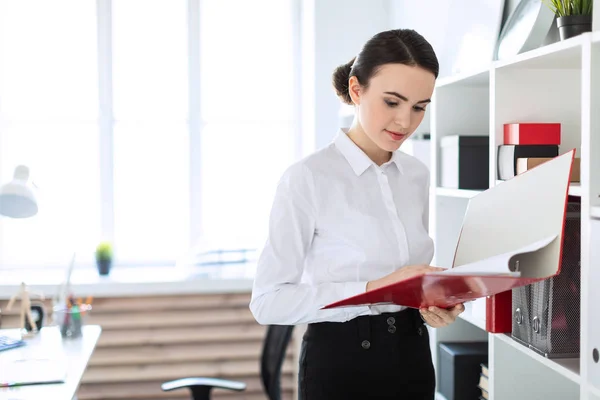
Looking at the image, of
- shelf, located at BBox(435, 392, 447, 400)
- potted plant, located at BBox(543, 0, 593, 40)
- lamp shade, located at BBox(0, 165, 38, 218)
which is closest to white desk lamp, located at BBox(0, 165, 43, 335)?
lamp shade, located at BBox(0, 165, 38, 218)

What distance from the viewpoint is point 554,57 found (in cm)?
161

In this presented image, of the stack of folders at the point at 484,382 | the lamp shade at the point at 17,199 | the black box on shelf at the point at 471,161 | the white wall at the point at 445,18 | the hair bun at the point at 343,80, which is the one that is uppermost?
the white wall at the point at 445,18

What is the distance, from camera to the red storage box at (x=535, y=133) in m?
1.74

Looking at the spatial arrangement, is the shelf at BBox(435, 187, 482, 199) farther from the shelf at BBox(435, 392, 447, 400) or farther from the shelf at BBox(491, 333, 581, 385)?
the shelf at BBox(435, 392, 447, 400)

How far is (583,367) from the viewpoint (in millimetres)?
1421

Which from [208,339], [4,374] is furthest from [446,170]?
[208,339]

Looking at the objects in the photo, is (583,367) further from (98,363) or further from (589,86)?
(98,363)

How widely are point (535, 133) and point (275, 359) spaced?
1.41 meters

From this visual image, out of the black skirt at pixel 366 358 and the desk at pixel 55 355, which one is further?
the desk at pixel 55 355

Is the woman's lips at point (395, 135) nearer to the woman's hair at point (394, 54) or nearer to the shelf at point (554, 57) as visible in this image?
the woman's hair at point (394, 54)

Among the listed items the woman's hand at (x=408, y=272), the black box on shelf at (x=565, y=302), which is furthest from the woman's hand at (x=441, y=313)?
the black box on shelf at (x=565, y=302)

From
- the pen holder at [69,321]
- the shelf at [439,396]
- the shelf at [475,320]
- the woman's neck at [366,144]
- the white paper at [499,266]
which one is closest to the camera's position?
the white paper at [499,266]

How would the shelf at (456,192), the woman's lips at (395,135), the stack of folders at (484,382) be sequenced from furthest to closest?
the stack of folders at (484,382) → the shelf at (456,192) → the woman's lips at (395,135)

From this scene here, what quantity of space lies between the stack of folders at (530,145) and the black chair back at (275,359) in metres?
1.21
